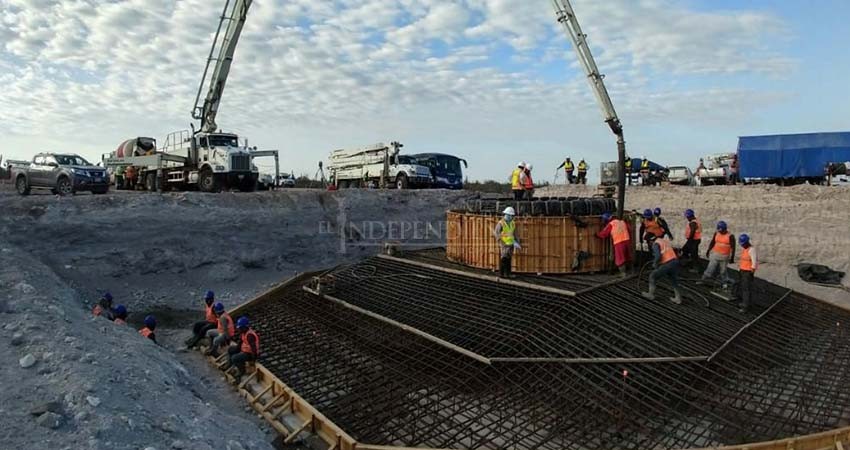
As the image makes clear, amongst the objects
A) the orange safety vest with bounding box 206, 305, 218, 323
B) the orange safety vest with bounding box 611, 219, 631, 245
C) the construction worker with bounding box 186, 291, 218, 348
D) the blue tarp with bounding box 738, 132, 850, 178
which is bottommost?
the construction worker with bounding box 186, 291, 218, 348

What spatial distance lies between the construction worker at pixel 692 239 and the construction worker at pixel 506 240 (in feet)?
13.8

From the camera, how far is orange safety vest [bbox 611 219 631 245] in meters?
11.3

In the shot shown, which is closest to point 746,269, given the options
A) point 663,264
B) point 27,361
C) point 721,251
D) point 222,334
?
point 721,251

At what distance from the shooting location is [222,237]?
19609 mm

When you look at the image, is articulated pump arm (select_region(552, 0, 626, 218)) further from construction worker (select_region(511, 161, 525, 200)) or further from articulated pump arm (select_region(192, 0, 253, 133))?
articulated pump arm (select_region(192, 0, 253, 133))

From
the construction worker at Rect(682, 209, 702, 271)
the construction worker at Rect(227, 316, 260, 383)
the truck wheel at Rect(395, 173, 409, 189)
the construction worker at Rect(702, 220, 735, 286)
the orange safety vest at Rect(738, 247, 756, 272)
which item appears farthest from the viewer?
the truck wheel at Rect(395, 173, 409, 189)

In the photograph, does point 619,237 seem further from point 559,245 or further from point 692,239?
point 692,239

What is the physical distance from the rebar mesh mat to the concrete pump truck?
530 inches

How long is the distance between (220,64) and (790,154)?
82.4 feet

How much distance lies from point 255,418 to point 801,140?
2727 centimetres

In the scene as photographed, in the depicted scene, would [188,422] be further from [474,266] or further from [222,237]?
[222,237]

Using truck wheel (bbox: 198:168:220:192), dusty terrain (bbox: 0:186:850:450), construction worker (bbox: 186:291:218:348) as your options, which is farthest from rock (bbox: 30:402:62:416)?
truck wheel (bbox: 198:168:220:192)

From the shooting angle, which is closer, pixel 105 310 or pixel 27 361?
pixel 27 361

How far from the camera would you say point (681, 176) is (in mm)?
32562
